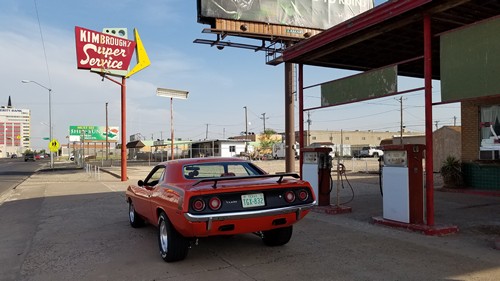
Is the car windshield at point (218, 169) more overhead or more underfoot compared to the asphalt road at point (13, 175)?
more overhead

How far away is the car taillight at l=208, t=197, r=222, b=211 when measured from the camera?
5.07 m

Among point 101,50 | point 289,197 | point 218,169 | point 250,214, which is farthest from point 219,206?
point 101,50

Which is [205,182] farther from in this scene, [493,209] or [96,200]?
[96,200]

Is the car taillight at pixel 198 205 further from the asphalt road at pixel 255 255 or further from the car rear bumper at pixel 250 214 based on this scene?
the asphalt road at pixel 255 255

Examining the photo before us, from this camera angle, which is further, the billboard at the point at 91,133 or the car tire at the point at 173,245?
the billboard at the point at 91,133

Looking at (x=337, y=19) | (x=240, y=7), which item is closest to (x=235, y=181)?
(x=240, y=7)

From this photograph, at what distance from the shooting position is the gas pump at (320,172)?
9.63 metres

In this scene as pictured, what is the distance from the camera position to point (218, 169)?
684 cm

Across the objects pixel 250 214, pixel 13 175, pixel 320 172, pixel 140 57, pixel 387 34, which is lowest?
pixel 13 175

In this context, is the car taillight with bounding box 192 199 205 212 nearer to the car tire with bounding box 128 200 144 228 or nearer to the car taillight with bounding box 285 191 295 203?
the car taillight with bounding box 285 191 295 203

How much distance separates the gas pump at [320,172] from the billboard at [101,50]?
16042 mm

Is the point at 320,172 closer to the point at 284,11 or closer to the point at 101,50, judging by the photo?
the point at 284,11

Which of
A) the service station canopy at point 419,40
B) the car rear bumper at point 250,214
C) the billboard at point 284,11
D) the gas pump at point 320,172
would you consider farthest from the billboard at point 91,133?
the car rear bumper at point 250,214

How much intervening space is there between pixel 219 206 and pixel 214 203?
0.07 m
